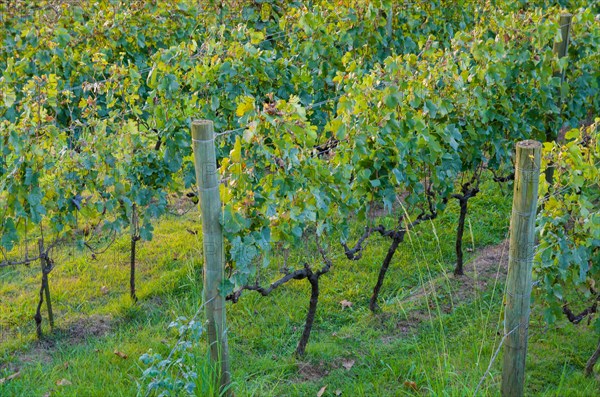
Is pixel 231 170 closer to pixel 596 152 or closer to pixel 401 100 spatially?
pixel 401 100

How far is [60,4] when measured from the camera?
6.70 m

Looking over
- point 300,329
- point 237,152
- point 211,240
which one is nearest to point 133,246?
point 300,329

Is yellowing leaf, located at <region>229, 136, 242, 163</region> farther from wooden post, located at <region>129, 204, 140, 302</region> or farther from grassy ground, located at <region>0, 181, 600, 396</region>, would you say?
wooden post, located at <region>129, 204, 140, 302</region>

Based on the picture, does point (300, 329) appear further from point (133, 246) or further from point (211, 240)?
point (211, 240)

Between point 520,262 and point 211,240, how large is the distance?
1453mm

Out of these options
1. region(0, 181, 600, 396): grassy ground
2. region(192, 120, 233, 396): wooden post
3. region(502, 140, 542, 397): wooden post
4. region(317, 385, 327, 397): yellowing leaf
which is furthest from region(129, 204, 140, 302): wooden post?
region(502, 140, 542, 397): wooden post

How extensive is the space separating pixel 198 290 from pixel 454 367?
1915 millimetres

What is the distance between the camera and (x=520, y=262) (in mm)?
3387

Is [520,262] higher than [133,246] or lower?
higher

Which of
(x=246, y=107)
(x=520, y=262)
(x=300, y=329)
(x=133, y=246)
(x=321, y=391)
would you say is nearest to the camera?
(x=520, y=262)

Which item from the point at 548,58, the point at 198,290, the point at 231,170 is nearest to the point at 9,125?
the point at 231,170

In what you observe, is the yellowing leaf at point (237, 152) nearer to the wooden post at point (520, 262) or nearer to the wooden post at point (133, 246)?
the wooden post at point (520, 262)

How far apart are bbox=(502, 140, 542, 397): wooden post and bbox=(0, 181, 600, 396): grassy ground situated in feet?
0.67

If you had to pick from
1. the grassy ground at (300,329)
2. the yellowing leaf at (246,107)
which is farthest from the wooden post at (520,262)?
the yellowing leaf at (246,107)
